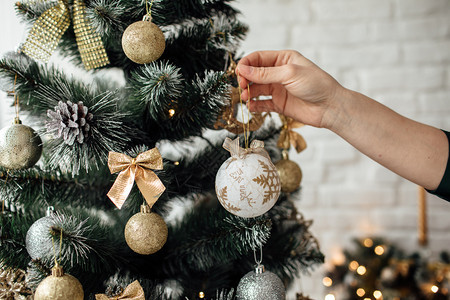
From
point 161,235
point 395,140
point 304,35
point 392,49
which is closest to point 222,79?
point 161,235

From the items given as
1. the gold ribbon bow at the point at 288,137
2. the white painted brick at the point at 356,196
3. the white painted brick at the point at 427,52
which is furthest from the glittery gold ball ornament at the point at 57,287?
the white painted brick at the point at 427,52

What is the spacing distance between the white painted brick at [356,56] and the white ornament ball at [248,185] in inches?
31.9

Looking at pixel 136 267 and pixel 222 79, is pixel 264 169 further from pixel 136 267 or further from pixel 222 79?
pixel 136 267

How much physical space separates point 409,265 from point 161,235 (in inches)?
36.9

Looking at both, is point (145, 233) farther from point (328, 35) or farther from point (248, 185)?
point (328, 35)

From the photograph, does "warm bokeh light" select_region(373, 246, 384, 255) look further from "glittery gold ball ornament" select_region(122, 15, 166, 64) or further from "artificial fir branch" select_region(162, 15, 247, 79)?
"glittery gold ball ornament" select_region(122, 15, 166, 64)

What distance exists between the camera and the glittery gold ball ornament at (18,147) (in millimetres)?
568

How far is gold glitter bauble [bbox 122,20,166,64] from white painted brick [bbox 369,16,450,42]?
94 cm

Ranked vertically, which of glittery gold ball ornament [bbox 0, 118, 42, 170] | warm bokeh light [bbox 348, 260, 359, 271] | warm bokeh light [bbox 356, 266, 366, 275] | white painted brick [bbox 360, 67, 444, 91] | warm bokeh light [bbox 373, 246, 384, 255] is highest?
glittery gold ball ornament [bbox 0, 118, 42, 170]

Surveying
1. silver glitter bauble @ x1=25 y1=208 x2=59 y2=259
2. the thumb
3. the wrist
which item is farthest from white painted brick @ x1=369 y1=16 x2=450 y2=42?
silver glitter bauble @ x1=25 y1=208 x2=59 y2=259

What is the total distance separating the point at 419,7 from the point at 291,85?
871mm

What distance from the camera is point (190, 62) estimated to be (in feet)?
2.29

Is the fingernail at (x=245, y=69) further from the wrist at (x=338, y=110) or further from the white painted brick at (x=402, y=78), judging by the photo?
the white painted brick at (x=402, y=78)

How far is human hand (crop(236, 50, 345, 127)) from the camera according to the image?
0.61 metres
